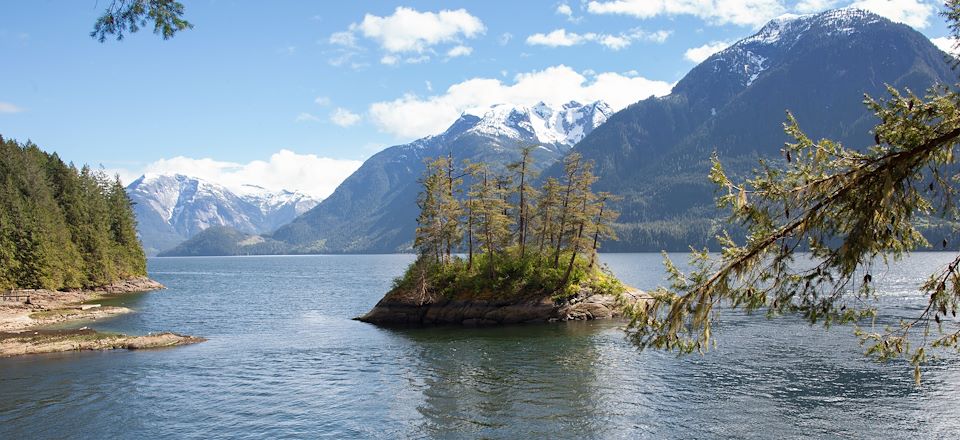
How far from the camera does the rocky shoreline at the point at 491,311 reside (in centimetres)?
6103

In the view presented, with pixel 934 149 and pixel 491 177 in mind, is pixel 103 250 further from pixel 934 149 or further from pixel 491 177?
pixel 934 149

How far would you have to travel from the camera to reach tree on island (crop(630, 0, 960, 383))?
8.98 metres

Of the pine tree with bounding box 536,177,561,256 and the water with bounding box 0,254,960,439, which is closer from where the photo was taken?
the water with bounding box 0,254,960,439

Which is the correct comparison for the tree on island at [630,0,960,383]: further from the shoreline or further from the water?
the shoreline

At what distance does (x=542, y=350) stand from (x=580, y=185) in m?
25.8

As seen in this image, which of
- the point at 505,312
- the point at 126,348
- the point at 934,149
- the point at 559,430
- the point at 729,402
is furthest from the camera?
the point at 505,312

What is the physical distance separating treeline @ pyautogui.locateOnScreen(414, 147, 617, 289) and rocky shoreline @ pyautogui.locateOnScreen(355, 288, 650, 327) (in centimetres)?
332

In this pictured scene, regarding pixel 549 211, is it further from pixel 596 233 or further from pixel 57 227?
pixel 57 227

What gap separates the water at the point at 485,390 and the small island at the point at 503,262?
29.7ft

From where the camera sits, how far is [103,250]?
103m

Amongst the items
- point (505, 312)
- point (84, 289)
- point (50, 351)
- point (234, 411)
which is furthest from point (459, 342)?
point (84, 289)

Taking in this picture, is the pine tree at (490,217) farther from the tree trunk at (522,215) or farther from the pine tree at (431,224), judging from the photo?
the pine tree at (431,224)

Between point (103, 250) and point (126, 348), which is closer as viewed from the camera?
point (126, 348)

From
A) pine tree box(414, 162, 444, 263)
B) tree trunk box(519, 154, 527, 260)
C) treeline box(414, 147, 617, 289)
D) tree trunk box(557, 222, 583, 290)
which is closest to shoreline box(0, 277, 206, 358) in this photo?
pine tree box(414, 162, 444, 263)
